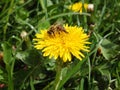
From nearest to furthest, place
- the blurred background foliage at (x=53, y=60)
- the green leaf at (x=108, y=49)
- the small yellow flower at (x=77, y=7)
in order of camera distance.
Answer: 1. the blurred background foliage at (x=53, y=60)
2. the green leaf at (x=108, y=49)
3. the small yellow flower at (x=77, y=7)

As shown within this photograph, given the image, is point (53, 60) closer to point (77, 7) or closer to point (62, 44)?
point (62, 44)

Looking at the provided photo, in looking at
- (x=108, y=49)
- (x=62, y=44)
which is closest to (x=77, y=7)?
(x=108, y=49)

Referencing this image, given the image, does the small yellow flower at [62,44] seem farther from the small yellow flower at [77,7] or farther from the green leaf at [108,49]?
the small yellow flower at [77,7]

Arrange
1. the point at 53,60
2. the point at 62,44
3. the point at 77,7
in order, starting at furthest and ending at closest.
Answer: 1. the point at 77,7
2. the point at 53,60
3. the point at 62,44

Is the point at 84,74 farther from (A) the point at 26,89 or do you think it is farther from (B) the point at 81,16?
(B) the point at 81,16

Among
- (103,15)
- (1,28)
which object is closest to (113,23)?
(103,15)

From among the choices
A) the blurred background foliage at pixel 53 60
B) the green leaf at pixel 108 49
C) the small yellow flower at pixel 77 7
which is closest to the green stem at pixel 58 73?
the blurred background foliage at pixel 53 60
